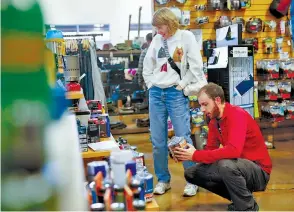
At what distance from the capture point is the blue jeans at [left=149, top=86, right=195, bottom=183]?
127 inches

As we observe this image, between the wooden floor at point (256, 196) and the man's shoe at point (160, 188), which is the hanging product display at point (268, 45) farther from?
the man's shoe at point (160, 188)

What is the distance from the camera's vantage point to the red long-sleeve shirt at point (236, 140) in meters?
2.58

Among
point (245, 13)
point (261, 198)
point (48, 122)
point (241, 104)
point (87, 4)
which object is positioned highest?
point (87, 4)

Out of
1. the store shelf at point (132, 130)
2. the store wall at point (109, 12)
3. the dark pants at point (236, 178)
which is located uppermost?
the store wall at point (109, 12)

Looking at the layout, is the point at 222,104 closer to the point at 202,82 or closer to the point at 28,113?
the point at 202,82

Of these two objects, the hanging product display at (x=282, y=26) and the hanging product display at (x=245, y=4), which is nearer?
the hanging product display at (x=245, y=4)

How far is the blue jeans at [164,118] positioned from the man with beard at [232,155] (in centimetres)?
50

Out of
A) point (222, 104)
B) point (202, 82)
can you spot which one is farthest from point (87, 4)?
point (222, 104)

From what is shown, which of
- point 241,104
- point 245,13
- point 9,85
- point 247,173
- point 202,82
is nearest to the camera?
point 9,85

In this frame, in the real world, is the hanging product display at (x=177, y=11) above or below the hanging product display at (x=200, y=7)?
below

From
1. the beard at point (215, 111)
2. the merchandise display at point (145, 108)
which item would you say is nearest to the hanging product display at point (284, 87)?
the merchandise display at point (145, 108)

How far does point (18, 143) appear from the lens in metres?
0.90

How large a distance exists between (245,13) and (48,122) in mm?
5261

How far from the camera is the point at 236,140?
8.41 ft
